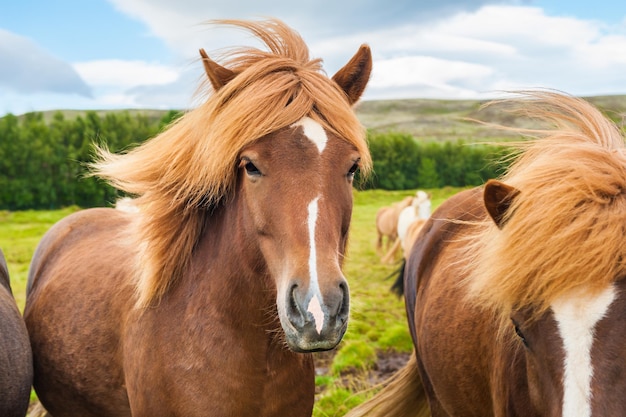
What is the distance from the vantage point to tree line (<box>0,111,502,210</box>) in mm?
38562

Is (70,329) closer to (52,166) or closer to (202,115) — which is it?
(202,115)

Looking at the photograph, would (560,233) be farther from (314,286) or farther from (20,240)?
(20,240)

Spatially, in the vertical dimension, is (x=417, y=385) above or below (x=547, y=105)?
below

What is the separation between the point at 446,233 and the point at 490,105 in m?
1.18

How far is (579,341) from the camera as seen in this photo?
1765 mm

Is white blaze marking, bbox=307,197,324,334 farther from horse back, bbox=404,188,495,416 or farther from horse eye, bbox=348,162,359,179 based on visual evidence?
horse back, bbox=404,188,495,416

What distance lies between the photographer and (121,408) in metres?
3.00

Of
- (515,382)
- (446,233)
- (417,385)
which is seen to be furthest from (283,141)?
(417,385)

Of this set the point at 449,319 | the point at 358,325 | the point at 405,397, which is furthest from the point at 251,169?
the point at 358,325

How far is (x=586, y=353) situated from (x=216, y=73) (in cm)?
→ 174

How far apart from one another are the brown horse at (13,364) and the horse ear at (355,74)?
89.9 inches

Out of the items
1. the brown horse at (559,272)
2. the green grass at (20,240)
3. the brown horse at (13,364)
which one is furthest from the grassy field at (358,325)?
the brown horse at (13,364)

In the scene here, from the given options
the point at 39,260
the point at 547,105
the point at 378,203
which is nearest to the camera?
the point at 547,105

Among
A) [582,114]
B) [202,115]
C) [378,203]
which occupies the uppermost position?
[202,115]
